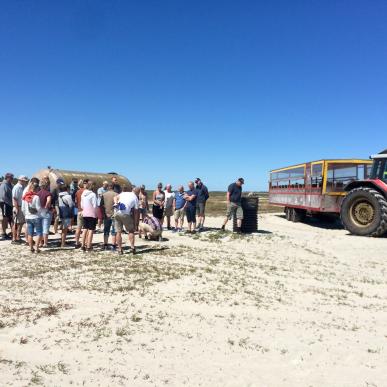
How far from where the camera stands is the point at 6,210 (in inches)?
428

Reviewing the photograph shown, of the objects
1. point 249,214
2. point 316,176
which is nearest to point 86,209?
point 249,214

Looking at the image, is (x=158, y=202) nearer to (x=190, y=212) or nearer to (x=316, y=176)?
(x=190, y=212)

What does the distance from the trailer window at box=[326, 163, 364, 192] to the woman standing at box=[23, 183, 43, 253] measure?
395 inches

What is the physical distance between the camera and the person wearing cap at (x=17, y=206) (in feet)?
33.6

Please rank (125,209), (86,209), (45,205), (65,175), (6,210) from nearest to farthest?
(125,209) < (86,209) < (45,205) < (6,210) < (65,175)

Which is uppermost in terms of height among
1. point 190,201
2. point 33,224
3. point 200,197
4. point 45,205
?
point 200,197

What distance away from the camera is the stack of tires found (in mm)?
13227

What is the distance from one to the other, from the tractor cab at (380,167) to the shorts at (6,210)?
11183 millimetres

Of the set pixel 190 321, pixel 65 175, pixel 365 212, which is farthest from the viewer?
pixel 65 175

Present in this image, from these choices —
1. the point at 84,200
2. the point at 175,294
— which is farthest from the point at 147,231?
the point at 175,294

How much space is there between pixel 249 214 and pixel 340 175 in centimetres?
399

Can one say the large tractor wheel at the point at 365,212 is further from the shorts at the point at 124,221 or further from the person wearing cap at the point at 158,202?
the shorts at the point at 124,221

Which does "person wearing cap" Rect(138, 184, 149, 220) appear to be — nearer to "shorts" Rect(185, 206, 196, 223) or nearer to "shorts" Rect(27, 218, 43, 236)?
"shorts" Rect(185, 206, 196, 223)

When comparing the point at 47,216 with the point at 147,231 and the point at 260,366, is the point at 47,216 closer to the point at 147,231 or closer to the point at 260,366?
the point at 147,231
